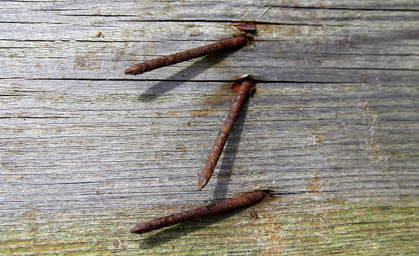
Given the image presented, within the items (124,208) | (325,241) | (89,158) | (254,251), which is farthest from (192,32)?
(325,241)

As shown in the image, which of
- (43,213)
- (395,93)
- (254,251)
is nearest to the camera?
(43,213)

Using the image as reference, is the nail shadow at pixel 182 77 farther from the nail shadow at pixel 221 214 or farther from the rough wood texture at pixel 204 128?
the nail shadow at pixel 221 214

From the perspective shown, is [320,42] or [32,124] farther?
[320,42]

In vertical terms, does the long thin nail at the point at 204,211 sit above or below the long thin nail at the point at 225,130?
below

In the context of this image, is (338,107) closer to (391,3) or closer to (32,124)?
(391,3)

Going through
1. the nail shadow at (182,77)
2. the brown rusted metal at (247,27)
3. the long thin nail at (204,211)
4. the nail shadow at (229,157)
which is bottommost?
the long thin nail at (204,211)

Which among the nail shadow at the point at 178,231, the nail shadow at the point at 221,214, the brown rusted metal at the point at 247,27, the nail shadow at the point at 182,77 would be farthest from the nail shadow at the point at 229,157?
the brown rusted metal at the point at 247,27
